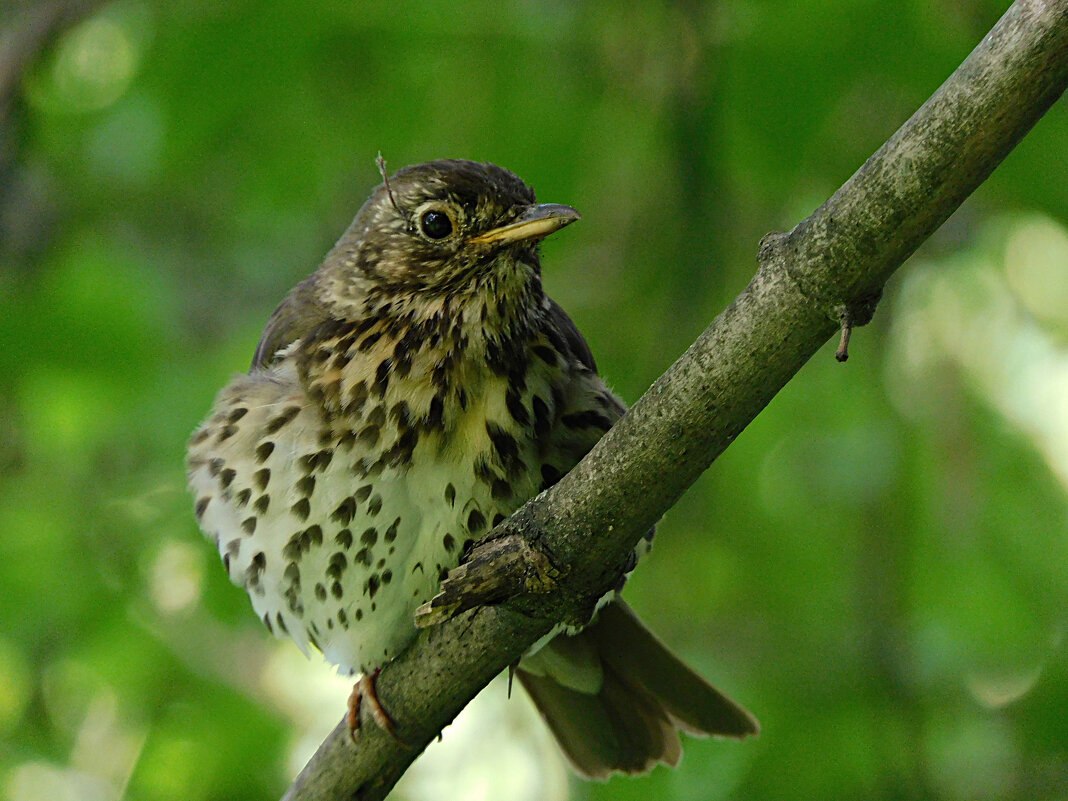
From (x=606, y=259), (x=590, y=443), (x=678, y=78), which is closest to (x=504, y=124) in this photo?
(x=678, y=78)

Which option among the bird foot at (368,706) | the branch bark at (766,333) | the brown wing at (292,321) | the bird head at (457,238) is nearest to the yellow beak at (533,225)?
the bird head at (457,238)

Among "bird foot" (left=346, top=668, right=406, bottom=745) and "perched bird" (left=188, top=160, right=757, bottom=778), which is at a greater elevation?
"perched bird" (left=188, top=160, right=757, bottom=778)

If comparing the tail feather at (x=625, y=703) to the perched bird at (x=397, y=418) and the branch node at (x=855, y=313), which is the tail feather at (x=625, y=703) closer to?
the perched bird at (x=397, y=418)

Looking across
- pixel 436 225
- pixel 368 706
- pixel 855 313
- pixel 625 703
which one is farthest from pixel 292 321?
pixel 855 313

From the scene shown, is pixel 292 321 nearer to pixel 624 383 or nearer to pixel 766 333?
pixel 624 383

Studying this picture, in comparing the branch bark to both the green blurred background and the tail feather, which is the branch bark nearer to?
the tail feather

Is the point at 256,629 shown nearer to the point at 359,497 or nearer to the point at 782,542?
the point at 782,542

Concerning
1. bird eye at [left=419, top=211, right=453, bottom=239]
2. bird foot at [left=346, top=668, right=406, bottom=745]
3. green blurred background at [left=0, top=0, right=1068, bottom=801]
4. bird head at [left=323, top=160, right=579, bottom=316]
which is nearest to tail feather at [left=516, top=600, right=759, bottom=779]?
green blurred background at [left=0, top=0, right=1068, bottom=801]
